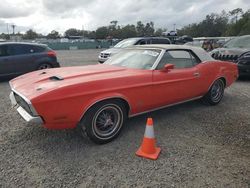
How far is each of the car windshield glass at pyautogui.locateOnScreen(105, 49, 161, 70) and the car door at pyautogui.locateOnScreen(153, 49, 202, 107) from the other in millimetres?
176

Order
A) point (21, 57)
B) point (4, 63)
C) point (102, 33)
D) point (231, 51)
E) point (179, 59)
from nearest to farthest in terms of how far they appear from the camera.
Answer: point (179, 59) < point (4, 63) < point (21, 57) < point (231, 51) < point (102, 33)

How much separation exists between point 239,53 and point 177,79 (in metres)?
5.39

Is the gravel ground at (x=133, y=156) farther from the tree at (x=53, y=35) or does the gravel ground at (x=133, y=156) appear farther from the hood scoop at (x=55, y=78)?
the tree at (x=53, y=35)

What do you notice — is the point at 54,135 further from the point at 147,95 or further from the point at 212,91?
the point at 212,91

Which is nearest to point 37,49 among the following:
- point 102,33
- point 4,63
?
point 4,63

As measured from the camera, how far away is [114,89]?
3604 mm

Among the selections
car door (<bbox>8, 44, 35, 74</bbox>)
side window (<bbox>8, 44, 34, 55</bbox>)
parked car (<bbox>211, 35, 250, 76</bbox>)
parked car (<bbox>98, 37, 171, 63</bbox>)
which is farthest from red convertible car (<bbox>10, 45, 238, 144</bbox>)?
parked car (<bbox>98, 37, 171, 63</bbox>)

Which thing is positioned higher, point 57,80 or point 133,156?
point 57,80

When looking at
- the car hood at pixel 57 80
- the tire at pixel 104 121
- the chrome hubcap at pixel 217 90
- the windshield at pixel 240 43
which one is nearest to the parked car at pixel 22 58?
the car hood at pixel 57 80

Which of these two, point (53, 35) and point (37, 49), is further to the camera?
point (53, 35)

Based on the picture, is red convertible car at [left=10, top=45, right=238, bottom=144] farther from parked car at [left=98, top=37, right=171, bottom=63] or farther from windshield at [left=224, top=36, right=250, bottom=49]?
parked car at [left=98, top=37, right=171, bottom=63]

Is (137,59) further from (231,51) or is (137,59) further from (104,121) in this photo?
(231,51)

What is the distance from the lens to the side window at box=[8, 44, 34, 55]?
8578 millimetres

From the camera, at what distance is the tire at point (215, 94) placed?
5.49 meters
